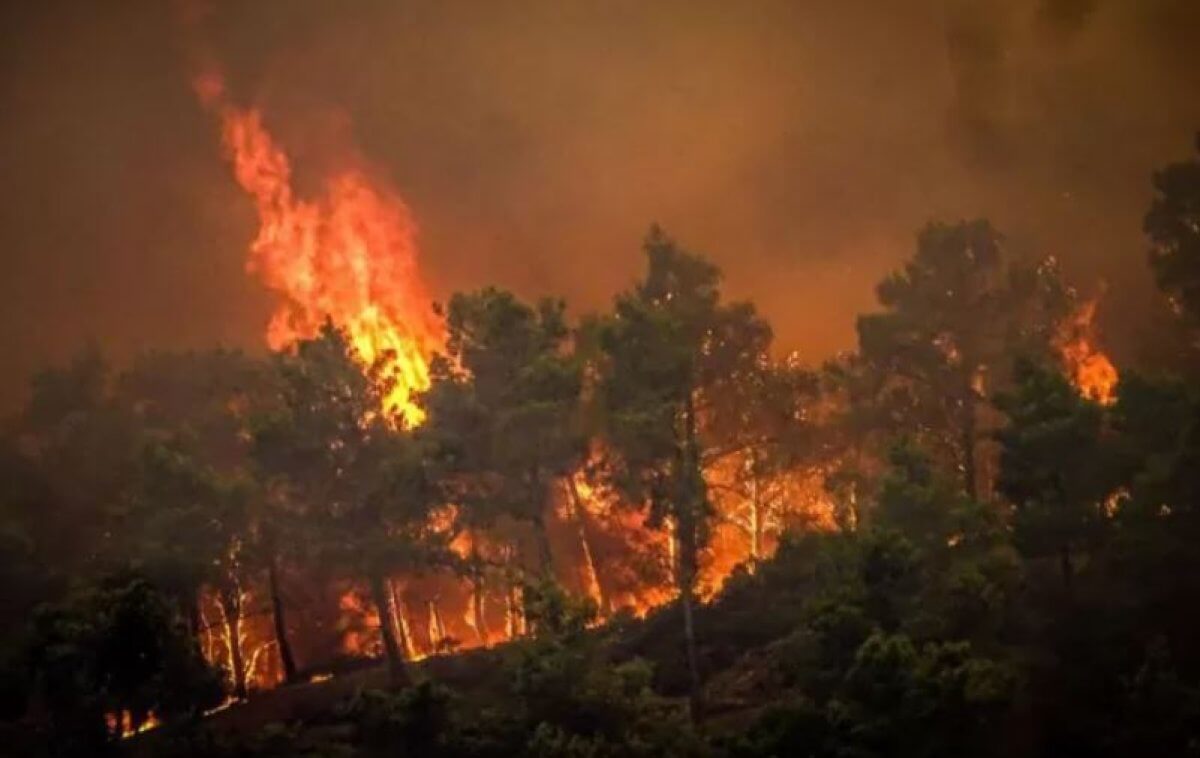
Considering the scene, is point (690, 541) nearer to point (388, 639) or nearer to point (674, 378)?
point (674, 378)

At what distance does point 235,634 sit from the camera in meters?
36.1

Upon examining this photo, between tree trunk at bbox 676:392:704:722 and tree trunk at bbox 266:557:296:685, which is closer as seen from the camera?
tree trunk at bbox 676:392:704:722

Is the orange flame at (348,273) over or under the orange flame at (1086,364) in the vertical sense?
over

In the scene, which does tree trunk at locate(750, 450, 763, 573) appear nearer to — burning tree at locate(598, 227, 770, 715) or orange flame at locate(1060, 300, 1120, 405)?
burning tree at locate(598, 227, 770, 715)

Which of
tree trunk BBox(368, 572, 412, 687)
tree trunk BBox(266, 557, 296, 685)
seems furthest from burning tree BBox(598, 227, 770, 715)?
tree trunk BBox(266, 557, 296, 685)

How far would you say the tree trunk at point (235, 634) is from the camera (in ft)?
114

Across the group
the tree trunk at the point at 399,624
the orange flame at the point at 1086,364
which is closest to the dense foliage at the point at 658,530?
the tree trunk at the point at 399,624

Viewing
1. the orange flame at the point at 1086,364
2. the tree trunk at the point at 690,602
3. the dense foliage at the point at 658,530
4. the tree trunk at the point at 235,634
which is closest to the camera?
the dense foliage at the point at 658,530

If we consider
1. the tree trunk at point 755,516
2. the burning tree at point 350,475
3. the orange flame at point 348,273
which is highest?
the orange flame at point 348,273

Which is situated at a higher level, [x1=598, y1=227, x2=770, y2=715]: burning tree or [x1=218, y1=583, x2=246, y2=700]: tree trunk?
[x1=598, y1=227, x2=770, y2=715]: burning tree

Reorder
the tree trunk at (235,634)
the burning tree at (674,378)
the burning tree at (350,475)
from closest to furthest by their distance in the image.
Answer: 1. the burning tree at (674,378)
2. the burning tree at (350,475)
3. the tree trunk at (235,634)

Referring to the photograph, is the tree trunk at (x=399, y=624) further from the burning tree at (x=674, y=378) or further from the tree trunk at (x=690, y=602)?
the tree trunk at (x=690, y=602)

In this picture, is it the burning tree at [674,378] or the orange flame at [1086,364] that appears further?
the orange flame at [1086,364]

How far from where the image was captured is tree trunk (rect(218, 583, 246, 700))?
3480cm
